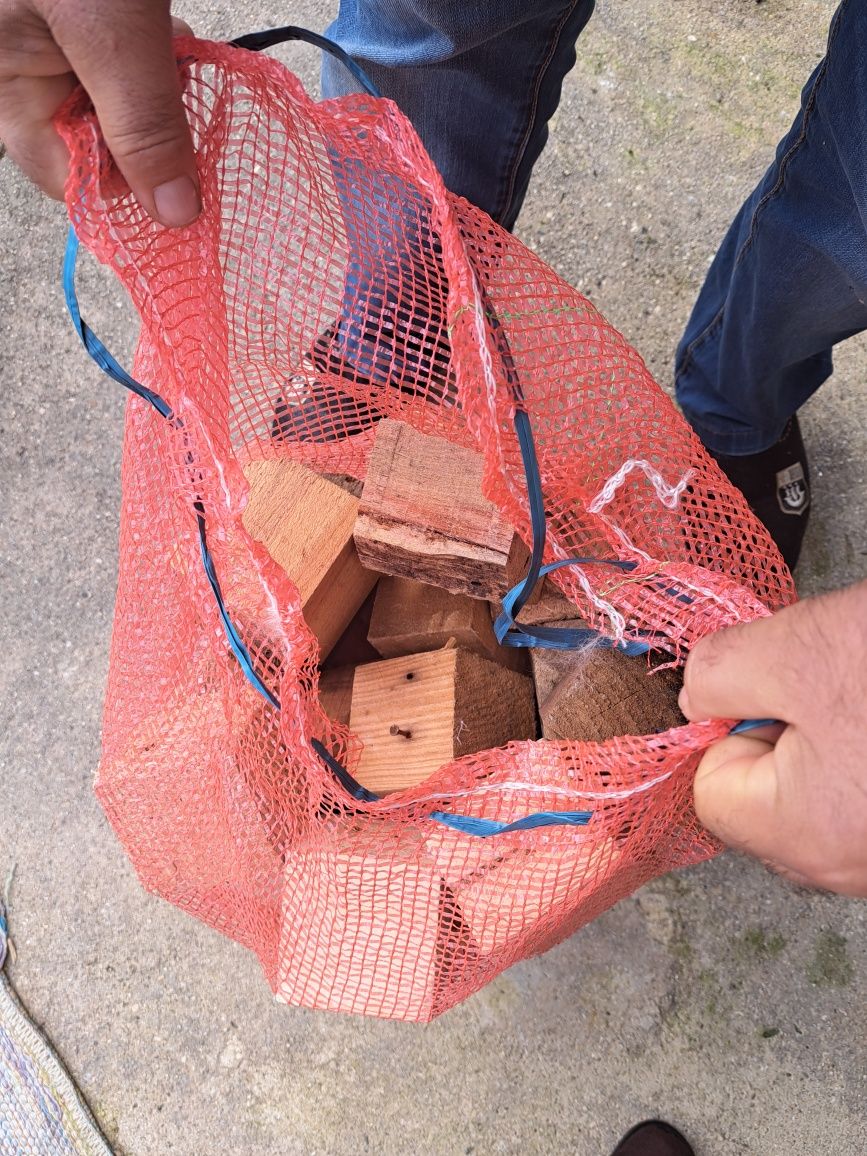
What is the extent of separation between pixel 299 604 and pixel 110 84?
1.58ft

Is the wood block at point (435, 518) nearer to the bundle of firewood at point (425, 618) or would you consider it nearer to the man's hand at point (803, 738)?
the bundle of firewood at point (425, 618)

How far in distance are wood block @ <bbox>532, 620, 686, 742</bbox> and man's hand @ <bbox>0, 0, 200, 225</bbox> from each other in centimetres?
64

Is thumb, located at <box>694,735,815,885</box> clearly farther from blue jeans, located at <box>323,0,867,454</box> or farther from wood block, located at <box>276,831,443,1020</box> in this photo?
blue jeans, located at <box>323,0,867,454</box>

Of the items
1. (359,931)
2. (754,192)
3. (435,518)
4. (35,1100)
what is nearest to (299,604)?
(435,518)

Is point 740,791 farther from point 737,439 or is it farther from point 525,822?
point 737,439

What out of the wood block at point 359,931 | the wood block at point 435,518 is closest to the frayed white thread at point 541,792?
the wood block at point 359,931

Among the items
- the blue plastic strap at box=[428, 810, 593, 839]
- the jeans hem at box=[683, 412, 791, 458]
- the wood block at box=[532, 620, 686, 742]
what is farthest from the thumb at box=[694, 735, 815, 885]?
the jeans hem at box=[683, 412, 791, 458]

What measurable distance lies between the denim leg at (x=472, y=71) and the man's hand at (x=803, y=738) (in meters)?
0.90

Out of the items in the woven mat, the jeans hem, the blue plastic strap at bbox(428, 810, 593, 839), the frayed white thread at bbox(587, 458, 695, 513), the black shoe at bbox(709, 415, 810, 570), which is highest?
the frayed white thread at bbox(587, 458, 695, 513)

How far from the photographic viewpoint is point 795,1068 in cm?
141

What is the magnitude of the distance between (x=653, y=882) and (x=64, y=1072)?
3.63 ft

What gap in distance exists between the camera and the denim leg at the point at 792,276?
97 cm

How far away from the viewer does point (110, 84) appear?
646mm

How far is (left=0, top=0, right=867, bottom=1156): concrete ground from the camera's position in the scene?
4.70 feet
